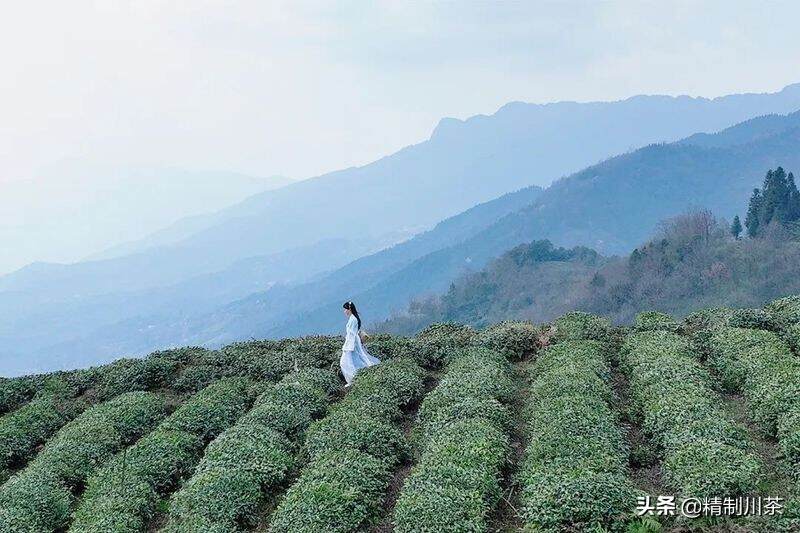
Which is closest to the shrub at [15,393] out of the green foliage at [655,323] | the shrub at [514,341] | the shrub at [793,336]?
the shrub at [514,341]

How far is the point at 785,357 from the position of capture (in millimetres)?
15398

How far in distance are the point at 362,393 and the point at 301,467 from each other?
3.28 m

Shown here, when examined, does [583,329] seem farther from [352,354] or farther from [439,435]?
[439,435]

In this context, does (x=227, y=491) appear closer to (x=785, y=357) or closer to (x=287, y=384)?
(x=287, y=384)

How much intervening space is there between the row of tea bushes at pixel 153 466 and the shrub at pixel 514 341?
23.2ft

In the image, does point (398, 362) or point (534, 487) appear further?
point (398, 362)

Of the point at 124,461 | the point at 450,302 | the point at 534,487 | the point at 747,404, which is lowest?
the point at 450,302

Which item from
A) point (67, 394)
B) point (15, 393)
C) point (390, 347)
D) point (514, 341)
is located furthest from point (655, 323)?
Answer: point (15, 393)

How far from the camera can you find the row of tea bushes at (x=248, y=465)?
11.5m

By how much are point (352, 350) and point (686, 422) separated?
30.9 feet

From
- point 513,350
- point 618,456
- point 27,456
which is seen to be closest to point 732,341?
point 513,350

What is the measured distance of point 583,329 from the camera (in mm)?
20344

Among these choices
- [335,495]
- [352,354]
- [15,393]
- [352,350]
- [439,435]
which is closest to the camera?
[335,495]

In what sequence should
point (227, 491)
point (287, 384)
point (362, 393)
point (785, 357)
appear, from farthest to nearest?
1. point (287, 384)
2. point (362, 393)
3. point (785, 357)
4. point (227, 491)
